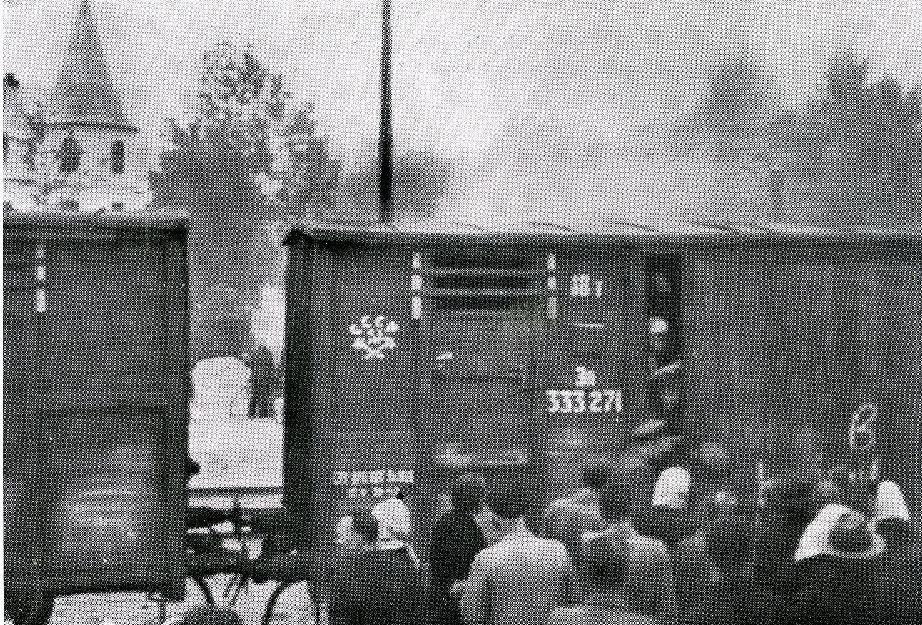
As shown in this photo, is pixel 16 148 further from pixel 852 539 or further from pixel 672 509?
pixel 852 539

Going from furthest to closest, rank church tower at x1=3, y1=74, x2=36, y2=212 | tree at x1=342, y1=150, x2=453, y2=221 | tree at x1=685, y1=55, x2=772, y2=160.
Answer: tree at x1=685, y1=55, x2=772, y2=160 → tree at x1=342, y1=150, x2=453, y2=221 → church tower at x1=3, y1=74, x2=36, y2=212

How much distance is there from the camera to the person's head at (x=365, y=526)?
2652mm

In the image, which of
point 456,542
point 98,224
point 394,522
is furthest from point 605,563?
point 98,224

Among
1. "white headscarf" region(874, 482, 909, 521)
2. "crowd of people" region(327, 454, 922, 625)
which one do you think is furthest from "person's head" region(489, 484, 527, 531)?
"white headscarf" region(874, 482, 909, 521)

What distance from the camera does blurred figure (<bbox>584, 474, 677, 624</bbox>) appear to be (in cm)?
269

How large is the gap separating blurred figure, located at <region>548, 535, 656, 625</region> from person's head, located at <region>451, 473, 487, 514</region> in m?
0.43

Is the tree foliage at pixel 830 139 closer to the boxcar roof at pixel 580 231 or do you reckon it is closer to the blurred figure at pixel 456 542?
the boxcar roof at pixel 580 231

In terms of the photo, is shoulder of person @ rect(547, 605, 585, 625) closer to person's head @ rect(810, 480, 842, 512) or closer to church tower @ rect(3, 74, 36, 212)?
person's head @ rect(810, 480, 842, 512)

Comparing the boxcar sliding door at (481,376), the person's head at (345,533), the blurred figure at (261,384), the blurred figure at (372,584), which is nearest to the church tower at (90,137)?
the blurred figure at (261,384)

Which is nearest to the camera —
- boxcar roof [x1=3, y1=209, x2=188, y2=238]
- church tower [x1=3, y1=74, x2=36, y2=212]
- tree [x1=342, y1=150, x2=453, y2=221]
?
boxcar roof [x1=3, y1=209, x2=188, y2=238]

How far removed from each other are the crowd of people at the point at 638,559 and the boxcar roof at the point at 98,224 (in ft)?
4.00

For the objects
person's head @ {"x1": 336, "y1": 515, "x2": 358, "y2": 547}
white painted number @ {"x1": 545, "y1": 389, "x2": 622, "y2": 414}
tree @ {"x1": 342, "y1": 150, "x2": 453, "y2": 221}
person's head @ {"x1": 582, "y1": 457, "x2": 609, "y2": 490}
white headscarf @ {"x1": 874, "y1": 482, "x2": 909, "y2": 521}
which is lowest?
person's head @ {"x1": 336, "y1": 515, "x2": 358, "y2": 547}

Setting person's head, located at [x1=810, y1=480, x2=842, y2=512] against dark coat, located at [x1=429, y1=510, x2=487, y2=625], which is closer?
dark coat, located at [x1=429, y1=510, x2=487, y2=625]

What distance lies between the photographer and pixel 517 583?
8.68 feet
